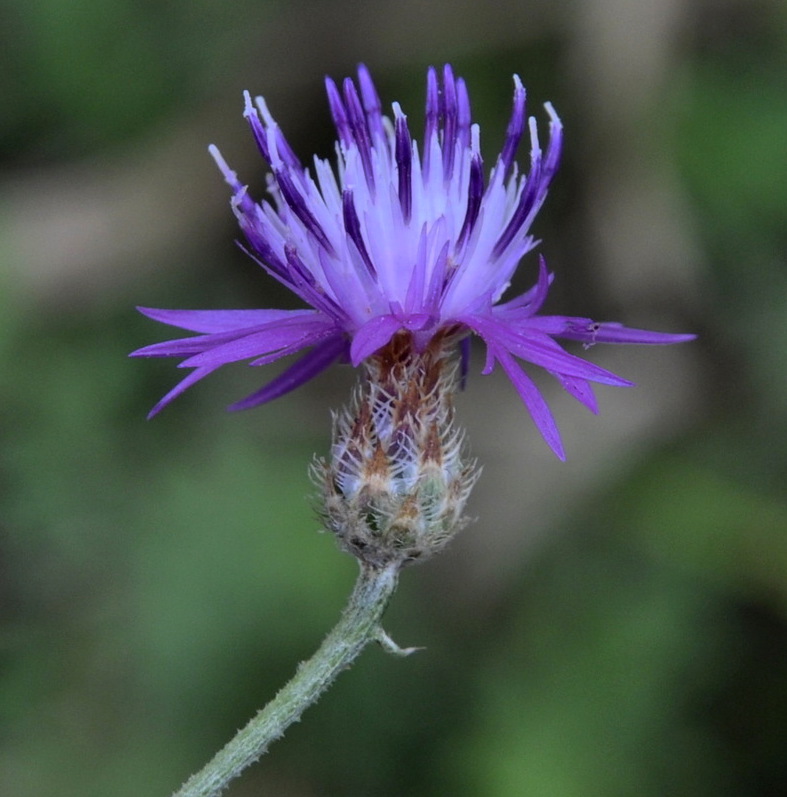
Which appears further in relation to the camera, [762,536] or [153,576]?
[762,536]

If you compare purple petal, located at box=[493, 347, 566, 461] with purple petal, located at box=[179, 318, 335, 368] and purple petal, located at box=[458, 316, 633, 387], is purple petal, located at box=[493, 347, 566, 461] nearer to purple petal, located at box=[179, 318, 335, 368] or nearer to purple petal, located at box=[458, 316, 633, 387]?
purple petal, located at box=[458, 316, 633, 387]

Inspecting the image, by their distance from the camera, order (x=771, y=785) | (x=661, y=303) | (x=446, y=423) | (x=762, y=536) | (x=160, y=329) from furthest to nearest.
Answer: (x=661, y=303)
(x=160, y=329)
(x=762, y=536)
(x=771, y=785)
(x=446, y=423)

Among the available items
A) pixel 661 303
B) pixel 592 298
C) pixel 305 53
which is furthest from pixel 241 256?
pixel 661 303

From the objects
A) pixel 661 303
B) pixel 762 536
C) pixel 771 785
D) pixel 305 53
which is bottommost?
pixel 771 785

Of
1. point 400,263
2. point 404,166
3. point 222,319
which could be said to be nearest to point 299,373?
point 222,319

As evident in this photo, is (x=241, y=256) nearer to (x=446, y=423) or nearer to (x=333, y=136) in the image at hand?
(x=333, y=136)

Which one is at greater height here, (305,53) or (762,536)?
(305,53)

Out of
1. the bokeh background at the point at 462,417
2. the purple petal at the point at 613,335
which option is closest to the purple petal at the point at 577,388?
the purple petal at the point at 613,335
